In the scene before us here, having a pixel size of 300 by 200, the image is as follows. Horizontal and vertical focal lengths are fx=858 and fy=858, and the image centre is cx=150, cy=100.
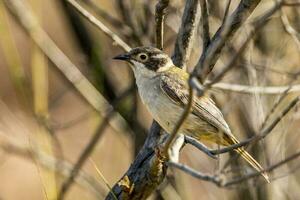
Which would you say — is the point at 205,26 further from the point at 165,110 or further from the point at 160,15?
the point at 165,110

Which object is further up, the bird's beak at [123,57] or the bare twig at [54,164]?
the bird's beak at [123,57]

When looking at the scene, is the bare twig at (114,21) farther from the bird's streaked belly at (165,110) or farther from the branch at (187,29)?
the branch at (187,29)

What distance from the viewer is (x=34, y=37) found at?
23.7ft

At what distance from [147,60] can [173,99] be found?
440mm

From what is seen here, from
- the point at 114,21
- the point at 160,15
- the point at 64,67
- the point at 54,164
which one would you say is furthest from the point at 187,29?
the point at 64,67

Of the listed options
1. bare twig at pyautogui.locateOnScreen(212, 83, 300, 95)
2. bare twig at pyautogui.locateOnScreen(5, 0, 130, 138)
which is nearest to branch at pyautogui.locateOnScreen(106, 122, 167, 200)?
bare twig at pyautogui.locateOnScreen(212, 83, 300, 95)

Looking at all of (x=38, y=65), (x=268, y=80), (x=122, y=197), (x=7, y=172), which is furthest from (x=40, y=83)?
(x=7, y=172)

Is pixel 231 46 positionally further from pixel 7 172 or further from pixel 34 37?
pixel 7 172

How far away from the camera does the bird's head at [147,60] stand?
22.5ft

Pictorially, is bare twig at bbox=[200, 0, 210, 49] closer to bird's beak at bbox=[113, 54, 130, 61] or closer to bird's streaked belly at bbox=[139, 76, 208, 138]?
bird's streaked belly at bbox=[139, 76, 208, 138]

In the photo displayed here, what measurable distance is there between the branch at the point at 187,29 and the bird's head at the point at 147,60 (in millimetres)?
212

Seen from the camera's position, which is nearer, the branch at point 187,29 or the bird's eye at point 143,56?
the branch at point 187,29

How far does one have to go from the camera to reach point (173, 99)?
688 centimetres

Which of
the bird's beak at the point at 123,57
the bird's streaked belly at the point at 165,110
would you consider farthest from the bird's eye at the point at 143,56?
the bird's streaked belly at the point at 165,110
